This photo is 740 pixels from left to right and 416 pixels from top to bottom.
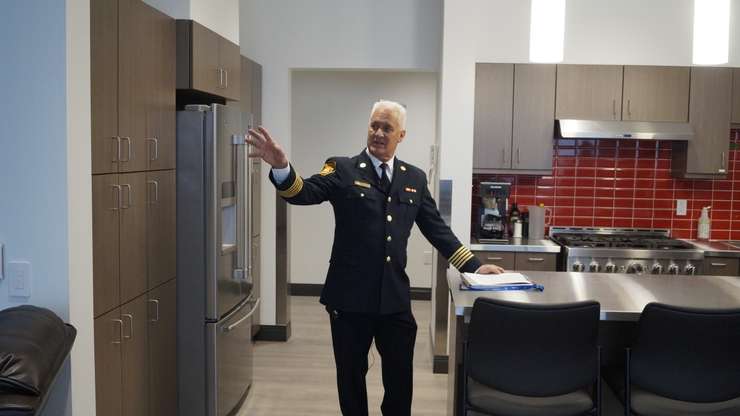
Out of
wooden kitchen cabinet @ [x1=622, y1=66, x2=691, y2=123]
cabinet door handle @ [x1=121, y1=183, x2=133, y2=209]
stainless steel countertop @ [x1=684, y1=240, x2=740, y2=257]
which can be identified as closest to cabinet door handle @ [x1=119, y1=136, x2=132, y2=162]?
cabinet door handle @ [x1=121, y1=183, x2=133, y2=209]

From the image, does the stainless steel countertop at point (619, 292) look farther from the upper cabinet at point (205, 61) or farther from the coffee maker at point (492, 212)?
the coffee maker at point (492, 212)

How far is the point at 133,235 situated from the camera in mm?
3104

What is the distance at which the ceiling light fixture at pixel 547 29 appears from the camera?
11.1 ft

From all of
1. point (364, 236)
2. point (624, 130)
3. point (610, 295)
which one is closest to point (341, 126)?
point (624, 130)

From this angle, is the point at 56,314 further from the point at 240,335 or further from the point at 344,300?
the point at 240,335

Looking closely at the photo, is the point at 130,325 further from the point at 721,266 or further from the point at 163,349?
the point at 721,266

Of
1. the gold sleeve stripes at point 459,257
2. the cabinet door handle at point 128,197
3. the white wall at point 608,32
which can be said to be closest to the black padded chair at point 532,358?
the gold sleeve stripes at point 459,257

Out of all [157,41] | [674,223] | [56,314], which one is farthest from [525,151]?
[56,314]

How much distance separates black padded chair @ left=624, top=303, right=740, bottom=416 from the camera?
2391mm

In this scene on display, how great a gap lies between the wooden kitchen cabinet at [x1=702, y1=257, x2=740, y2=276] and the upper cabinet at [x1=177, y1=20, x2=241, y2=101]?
3.34 m

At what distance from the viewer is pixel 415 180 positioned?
315 cm

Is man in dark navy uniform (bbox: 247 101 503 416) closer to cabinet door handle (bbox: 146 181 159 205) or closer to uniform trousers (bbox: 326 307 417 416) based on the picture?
uniform trousers (bbox: 326 307 417 416)

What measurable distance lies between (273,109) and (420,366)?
220 centimetres

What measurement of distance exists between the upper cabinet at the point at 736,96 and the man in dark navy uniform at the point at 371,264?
122 inches
